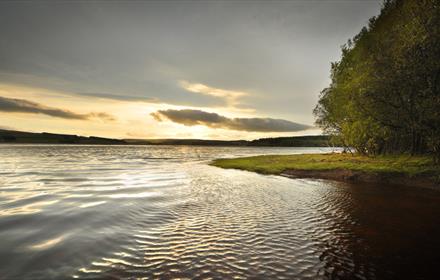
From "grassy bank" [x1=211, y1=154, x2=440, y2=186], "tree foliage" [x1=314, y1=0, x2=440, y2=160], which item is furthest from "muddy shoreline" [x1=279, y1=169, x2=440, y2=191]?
"tree foliage" [x1=314, y1=0, x2=440, y2=160]

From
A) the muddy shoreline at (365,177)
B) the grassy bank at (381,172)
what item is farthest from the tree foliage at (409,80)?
the muddy shoreline at (365,177)

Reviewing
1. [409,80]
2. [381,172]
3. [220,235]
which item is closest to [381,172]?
[381,172]

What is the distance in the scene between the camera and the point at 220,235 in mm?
12477

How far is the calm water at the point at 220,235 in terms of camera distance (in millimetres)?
9039

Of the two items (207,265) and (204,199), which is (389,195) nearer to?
(204,199)

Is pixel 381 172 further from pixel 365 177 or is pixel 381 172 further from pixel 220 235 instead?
pixel 220 235

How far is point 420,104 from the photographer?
2819cm

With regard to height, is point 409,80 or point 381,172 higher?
point 409,80

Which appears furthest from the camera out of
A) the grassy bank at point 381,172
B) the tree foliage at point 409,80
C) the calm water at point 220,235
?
the grassy bank at point 381,172

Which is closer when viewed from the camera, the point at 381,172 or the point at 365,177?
the point at 381,172

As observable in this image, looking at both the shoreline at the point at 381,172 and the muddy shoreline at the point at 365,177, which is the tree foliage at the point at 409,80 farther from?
the muddy shoreline at the point at 365,177

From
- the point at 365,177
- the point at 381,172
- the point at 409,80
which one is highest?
the point at 409,80

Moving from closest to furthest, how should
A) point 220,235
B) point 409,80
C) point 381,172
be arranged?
point 220,235 < point 409,80 < point 381,172

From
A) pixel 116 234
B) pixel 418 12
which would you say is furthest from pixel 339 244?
pixel 418 12
